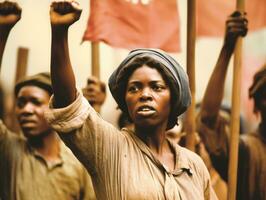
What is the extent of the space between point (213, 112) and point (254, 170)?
34 cm

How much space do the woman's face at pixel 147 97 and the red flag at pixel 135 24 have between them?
1.32 meters

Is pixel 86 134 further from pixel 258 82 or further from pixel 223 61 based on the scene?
pixel 258 82

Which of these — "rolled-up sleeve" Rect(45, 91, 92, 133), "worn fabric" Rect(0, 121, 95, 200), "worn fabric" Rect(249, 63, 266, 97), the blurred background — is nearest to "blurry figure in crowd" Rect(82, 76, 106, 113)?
"worn fabric" Rect(0, 121, 95, 200)

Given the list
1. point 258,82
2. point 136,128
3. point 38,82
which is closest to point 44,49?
point 38,82

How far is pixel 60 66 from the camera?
246 cm

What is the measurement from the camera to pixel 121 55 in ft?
19.8

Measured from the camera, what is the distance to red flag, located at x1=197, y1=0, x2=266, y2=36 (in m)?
4.71

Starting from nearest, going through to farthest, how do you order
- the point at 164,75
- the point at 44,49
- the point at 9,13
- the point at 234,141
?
the point at 164,75
the point at 9,13
the point at 234,141
the point at 44,49

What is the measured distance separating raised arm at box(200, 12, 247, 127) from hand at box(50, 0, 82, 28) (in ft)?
3.85

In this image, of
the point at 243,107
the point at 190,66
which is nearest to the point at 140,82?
the point at 190,66

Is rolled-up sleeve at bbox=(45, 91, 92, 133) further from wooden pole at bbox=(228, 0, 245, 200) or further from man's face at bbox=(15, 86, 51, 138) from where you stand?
man's face at bbox=(15, 86, 51, 138)

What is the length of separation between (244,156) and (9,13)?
1400mm

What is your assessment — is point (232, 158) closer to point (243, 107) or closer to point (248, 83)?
point (248, 83)

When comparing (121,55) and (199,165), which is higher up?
(121,55)
